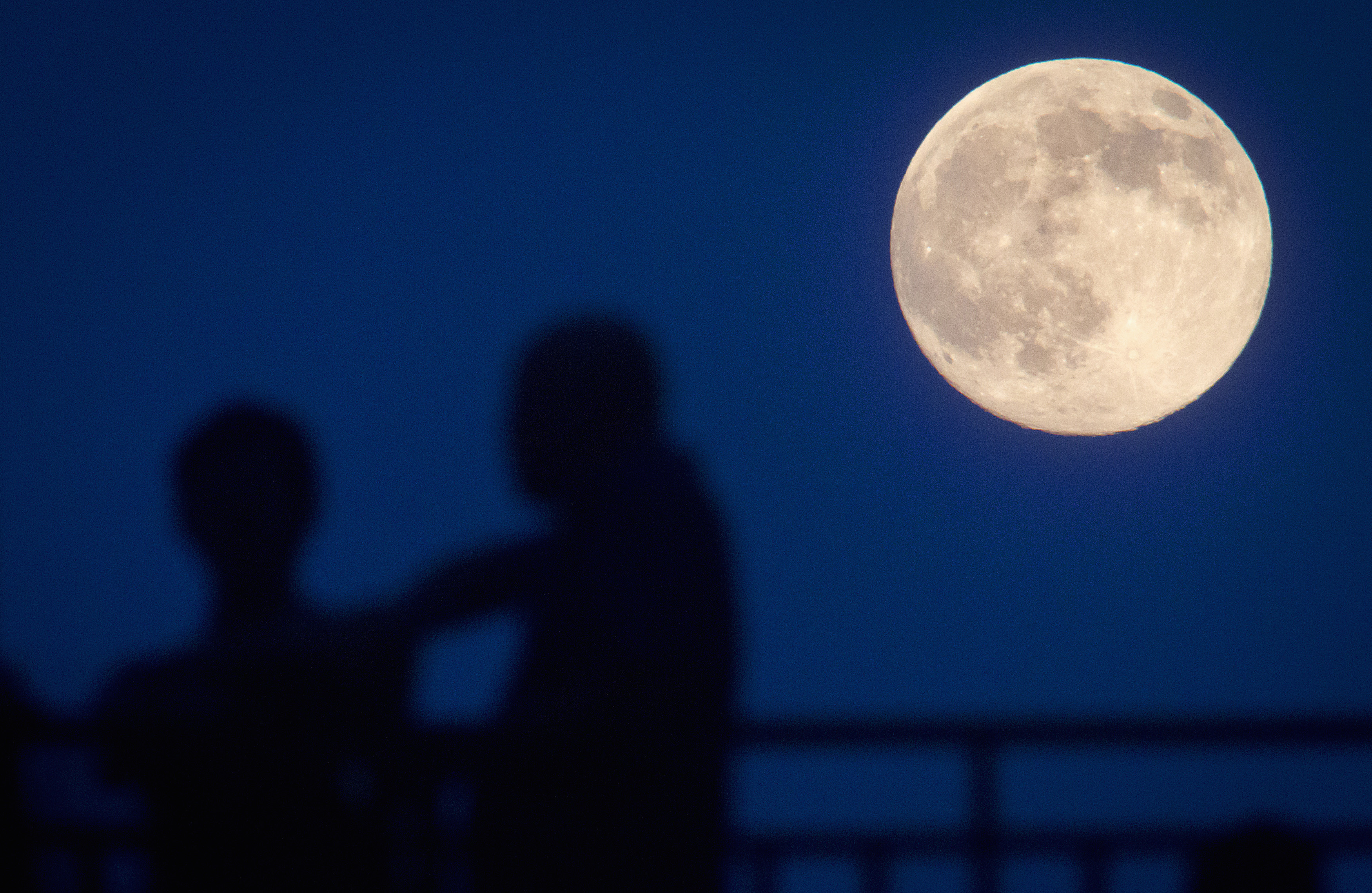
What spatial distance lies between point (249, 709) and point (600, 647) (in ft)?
1.32

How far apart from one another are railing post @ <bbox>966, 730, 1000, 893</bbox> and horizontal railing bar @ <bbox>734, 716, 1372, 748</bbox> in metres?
0.01

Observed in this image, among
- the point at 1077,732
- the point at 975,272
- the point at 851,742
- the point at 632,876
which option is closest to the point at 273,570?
the point at 632,876

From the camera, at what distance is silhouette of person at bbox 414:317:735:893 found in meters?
1.22

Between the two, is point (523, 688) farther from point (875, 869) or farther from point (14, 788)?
point (875, 869)

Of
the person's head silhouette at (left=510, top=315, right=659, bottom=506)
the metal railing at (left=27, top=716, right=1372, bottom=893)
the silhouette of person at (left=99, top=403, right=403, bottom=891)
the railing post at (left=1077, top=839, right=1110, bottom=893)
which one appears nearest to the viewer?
the silhouette of person at (left=99, top=403, right=403, bottom=891)

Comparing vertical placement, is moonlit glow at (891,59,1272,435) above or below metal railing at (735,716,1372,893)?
above

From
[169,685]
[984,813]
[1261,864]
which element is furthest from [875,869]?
[169,685]

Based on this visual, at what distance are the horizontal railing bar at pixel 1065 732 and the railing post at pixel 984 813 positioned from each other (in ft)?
0.03

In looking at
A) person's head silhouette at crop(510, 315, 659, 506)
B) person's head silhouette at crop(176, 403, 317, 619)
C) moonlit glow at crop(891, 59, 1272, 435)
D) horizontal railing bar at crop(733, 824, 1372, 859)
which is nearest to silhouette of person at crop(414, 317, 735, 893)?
person's head silhouette at crop(510, 315, 659, 506)

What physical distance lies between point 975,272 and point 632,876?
3.36 m

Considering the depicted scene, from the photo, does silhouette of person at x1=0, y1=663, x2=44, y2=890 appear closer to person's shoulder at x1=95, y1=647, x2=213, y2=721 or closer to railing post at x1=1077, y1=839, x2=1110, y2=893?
person's shoulder at x1=95, y1=647, x2=213, y2=721

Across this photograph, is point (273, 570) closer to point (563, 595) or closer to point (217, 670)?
point (217, 670)

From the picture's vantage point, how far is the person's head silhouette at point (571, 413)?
4.19ft

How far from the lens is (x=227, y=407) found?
146cm
